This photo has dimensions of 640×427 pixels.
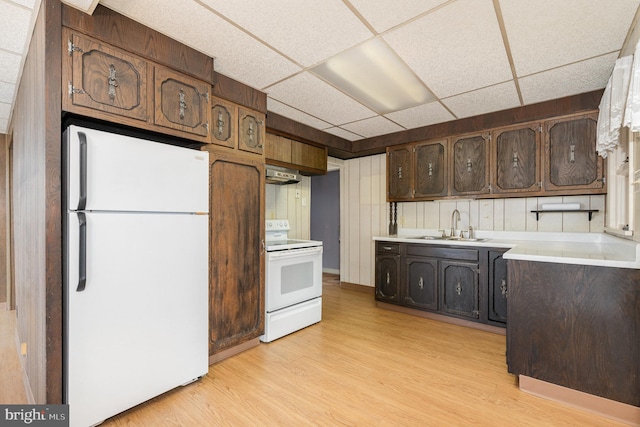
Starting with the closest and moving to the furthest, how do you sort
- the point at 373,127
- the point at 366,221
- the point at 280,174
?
the point at 280,174
the point at 373,127
the point at 366,221

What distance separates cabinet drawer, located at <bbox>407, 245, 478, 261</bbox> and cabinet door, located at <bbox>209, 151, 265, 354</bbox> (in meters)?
1.89

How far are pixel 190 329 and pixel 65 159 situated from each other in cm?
124

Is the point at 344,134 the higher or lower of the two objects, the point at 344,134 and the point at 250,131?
the higher

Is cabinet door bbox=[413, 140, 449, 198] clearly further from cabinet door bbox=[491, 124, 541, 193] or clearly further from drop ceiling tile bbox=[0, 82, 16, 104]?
drop ceiling tile bbox=[0, 82, 16, 104]

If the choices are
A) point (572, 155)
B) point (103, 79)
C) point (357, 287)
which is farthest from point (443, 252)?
point (103, 79)

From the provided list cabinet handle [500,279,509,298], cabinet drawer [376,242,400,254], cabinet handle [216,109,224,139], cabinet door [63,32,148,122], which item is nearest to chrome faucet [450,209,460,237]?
cabinet drawer [376,242,400,254]

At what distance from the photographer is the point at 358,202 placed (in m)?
4.94

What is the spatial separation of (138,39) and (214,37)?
44 centimetres

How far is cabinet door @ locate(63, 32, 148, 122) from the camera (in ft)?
5.11

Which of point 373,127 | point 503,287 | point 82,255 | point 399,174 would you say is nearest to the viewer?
point 82,255

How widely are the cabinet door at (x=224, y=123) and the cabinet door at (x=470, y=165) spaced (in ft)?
8.46

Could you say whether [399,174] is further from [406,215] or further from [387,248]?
[387,248]

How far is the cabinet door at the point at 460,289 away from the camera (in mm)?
3202

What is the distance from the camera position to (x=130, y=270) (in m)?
1.71
